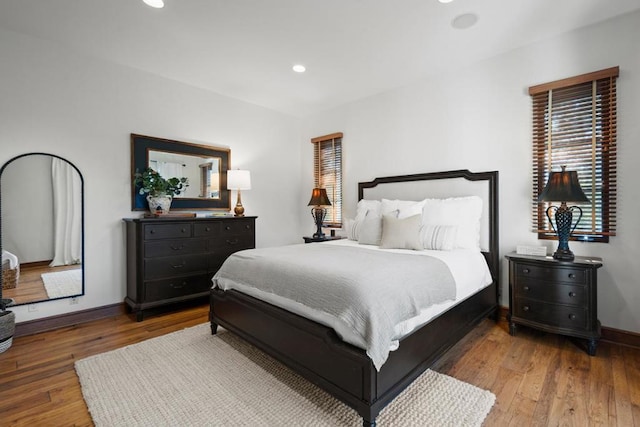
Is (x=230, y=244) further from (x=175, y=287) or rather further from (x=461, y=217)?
(x=461, y=217)

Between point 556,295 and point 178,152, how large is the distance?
415 cm

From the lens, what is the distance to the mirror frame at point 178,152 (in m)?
3.40

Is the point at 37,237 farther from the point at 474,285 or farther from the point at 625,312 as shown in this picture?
the point at 625,312

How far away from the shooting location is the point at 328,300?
169 cm

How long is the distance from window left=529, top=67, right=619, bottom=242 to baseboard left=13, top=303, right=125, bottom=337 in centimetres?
443

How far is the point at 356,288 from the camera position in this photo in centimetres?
159

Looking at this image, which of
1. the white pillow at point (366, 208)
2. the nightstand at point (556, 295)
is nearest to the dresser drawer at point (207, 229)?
the white pillow at point (366, 208)

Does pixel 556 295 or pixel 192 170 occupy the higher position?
pixel 192 170

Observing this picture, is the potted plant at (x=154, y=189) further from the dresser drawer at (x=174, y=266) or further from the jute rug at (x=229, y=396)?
the jute rug at (x=229, y=396)

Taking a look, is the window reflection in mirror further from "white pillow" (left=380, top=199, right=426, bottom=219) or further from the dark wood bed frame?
"white pillow" (left=380, top=199, right=426, bottom=219)

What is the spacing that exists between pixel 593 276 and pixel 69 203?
4.72m

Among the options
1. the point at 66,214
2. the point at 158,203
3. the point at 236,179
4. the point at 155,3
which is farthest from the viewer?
the point at 236,179

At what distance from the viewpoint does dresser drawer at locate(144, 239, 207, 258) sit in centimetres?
314

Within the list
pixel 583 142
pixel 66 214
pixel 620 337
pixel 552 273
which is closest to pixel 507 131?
pixel 583 142
